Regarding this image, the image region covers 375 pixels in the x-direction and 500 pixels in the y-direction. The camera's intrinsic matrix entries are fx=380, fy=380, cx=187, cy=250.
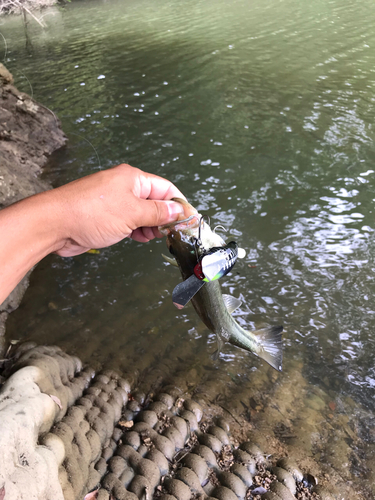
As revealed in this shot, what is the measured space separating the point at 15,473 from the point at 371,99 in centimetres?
1055

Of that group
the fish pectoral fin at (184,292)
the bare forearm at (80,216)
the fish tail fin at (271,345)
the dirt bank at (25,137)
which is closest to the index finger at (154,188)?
the bare forearm at (80,216)

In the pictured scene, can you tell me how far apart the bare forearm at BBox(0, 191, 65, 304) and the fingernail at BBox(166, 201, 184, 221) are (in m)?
0.69

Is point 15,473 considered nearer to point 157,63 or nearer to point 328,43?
point 157,63

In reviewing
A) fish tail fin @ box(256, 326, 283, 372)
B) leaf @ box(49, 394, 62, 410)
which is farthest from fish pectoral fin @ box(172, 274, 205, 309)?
leaf @ box(49, 394, 62, 410)

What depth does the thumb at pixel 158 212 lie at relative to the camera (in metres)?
2.44

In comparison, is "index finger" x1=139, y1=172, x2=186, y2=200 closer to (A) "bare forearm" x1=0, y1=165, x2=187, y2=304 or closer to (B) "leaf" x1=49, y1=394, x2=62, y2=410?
(A) "bare forearm" x1=0, y1=165, x2=187, y2=304

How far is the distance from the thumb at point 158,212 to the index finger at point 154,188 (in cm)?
19

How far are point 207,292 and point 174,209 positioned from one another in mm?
692

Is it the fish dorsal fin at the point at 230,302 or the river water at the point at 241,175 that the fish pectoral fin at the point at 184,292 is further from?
the river water at the point at 241,175

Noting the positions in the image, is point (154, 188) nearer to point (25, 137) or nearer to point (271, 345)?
point (271, 345)

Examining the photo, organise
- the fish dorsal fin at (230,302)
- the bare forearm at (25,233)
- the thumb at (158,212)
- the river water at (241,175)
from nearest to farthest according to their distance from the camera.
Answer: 1. the bare forearm at (25,233)
2. the thumb at (158,212)
3. the fish dorsal fin at (230,302)
4. the river water at (241,175)

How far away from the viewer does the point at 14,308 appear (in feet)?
16.4

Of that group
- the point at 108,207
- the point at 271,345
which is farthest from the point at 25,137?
the point at 271,345

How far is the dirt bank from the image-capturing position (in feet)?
23.8
